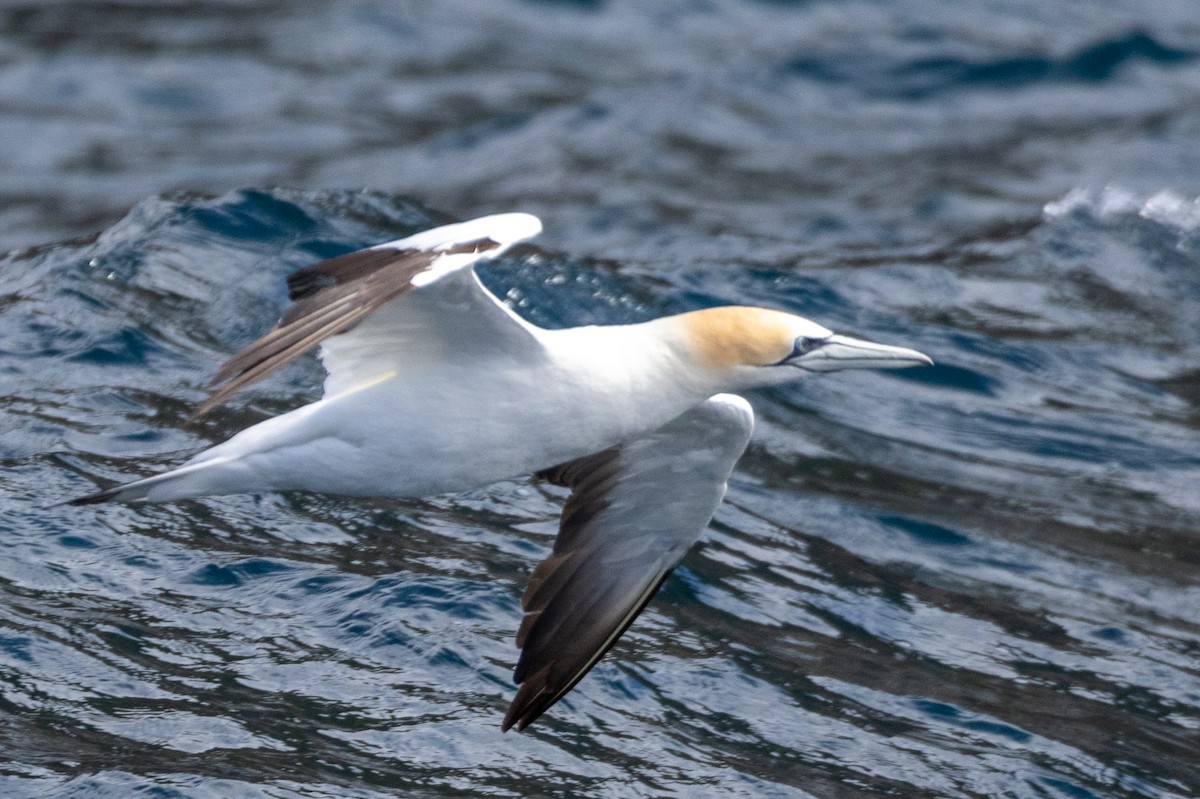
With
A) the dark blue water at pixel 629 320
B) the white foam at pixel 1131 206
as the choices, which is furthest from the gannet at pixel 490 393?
the white foam at pixel 1131 206

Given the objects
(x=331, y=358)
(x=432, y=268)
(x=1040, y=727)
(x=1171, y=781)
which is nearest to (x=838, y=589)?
(x=1040, y=727)

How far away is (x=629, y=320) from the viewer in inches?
476

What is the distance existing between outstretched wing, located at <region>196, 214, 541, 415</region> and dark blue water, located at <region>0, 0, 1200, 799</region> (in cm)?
171

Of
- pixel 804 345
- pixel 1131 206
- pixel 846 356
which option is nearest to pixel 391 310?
pixel 804 345

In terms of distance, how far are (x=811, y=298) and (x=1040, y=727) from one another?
5.36 m

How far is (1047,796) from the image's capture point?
7.66m

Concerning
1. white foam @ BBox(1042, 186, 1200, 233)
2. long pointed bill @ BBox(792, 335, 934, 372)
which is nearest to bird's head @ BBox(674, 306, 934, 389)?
long pointed bill @ BBox(792, 335, 934, 372)

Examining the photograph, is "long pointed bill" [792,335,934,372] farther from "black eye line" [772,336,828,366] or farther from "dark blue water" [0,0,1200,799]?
"dark blue water" [0,0,1200,799]

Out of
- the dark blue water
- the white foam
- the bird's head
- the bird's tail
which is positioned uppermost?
the bird's head

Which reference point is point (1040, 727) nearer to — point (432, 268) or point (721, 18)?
point (432, 268)

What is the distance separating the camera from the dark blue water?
7566mm

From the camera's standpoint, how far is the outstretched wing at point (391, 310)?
533 cm

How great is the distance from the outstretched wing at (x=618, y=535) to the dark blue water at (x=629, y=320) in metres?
0.60

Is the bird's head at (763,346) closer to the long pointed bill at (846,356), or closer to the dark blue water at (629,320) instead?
the long pointed bill at (846,356)
